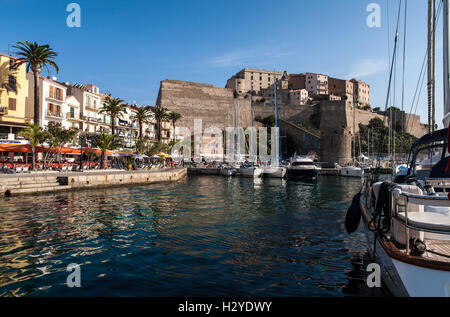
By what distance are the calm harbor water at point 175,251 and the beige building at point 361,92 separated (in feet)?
353

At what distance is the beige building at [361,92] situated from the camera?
362 ft

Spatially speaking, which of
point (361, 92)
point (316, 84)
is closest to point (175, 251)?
point (316, 84)

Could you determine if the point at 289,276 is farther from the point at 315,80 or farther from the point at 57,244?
the point at 315,80

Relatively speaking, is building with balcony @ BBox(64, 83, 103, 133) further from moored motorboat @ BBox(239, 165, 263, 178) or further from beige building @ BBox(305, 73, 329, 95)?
beige building @ BBox(305, 73, 329, 95)

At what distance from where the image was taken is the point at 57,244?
8.17 meters

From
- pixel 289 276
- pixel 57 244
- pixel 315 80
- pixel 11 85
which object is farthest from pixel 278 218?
pixel 315 80

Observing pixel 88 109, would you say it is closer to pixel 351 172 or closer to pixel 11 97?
pixel 11 97

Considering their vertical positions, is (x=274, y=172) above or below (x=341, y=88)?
below

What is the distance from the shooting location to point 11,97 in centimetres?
3081

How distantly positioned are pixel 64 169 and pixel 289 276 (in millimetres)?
27110

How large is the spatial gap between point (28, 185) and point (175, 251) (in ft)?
48.7

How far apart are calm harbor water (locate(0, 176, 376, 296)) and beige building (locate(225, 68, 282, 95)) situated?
329 feet

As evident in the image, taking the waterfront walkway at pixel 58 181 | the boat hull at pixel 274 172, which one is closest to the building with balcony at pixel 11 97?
the waterfront walkway at pixel 58 181

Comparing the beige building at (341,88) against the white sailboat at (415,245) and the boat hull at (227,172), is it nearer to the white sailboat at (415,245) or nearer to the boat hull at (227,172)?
the boat hull at (227,172)
